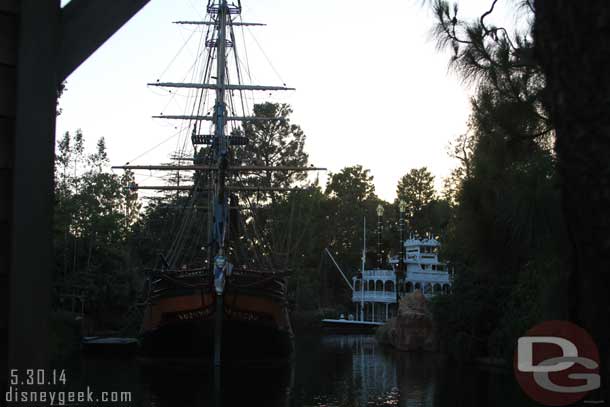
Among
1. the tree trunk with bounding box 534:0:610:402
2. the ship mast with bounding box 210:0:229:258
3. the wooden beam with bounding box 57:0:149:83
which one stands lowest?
the tree trunk with bounding box 534:0:610:402

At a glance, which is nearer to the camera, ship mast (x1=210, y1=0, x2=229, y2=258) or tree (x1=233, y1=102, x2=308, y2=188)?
ship mast (x1=210, y1=0, x2=229, y2=258)

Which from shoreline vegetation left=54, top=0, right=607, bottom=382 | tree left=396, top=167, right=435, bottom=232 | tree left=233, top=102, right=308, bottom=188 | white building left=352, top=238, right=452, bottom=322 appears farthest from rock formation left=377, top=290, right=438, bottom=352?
tree left=396, top=167, right=435, bottom=232

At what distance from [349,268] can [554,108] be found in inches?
2185

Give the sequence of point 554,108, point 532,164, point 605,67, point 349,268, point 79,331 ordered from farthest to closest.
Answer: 1. point 349,268
2. point 79,331
3. point 532,164
4. point 554,108
5. point 605,67

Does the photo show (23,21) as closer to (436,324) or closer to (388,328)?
(436,324)

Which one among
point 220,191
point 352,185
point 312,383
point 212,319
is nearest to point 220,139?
point 220,191

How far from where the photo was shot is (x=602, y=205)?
2291 mm

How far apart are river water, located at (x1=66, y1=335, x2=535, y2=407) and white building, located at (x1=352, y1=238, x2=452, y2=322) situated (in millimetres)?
20052

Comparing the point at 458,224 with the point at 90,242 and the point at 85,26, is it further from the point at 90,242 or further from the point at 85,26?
the point at 90,242

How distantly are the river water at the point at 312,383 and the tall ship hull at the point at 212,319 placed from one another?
3.11 ft

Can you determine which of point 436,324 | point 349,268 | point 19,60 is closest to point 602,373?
point 19,60

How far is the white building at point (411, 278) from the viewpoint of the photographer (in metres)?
47.5

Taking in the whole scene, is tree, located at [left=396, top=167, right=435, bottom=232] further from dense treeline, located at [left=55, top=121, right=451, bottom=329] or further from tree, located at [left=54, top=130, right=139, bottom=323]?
tree, located at [left=54, top=130, right=139, bottom=323]

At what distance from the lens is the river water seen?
16.2 meters
